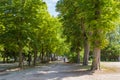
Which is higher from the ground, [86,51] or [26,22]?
[26,22]

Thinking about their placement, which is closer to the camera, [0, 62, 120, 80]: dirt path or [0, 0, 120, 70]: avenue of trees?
[0, 62, 120, 80]: dirt path

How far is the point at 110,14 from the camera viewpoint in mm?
27422

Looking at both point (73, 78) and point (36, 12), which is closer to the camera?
point (73, 78)

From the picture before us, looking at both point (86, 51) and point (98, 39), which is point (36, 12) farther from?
point (98, 39)

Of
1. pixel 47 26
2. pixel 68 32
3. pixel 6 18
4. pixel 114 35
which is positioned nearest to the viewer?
pixel 6 18

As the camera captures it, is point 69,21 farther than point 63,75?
Yes

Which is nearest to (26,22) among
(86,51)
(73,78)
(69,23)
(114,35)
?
(69,23)

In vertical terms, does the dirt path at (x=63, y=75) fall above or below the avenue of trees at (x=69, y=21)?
below

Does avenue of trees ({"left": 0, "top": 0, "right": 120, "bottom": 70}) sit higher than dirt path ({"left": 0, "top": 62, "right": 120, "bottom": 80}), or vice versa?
avenue of trees ({"left": 0, "top": 0, "right": 120, "bottom": 70})

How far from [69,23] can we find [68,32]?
442 cm

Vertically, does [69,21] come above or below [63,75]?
above

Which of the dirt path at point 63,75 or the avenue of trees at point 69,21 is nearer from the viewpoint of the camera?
the dirt path at point 63,75

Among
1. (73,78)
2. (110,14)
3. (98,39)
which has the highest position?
(110,14)

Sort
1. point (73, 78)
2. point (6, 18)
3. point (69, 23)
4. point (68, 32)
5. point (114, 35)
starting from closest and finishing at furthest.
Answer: point (73, 78), point (6, 18), point (69, 23), point (68, 32), point (114, 35)
